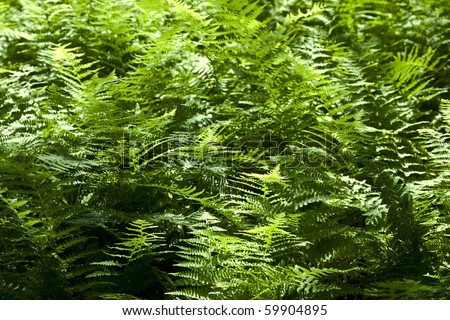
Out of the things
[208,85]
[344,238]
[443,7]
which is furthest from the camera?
[443,7]

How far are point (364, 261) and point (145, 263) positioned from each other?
35.9 inches

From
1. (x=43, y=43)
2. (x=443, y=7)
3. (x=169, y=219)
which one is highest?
(x=443, y=7)

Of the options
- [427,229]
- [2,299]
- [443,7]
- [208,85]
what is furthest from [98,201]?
[443,7]

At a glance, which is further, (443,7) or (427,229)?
(443,7)

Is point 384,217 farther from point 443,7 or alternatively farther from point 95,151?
point 443,7

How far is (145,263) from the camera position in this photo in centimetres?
235

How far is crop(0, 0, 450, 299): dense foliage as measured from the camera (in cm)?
225

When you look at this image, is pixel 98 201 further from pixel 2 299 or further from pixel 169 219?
pixel 2 299

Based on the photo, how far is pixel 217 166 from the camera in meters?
2.65

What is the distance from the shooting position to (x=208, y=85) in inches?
125

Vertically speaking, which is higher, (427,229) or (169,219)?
(427,229)

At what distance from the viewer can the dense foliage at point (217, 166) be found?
88.4 inches
